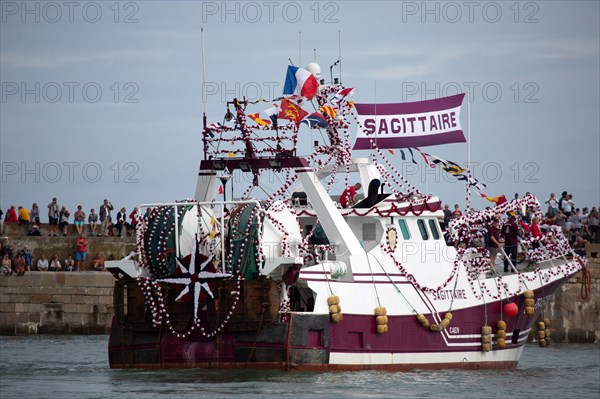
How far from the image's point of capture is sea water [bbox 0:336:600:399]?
122 feet

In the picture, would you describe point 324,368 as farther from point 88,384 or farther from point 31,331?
point 31,331

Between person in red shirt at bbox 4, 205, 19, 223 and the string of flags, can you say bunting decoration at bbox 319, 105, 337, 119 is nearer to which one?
the string of flags

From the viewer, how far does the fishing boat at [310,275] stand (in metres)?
39.2

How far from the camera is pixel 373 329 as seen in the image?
40906 millimetres

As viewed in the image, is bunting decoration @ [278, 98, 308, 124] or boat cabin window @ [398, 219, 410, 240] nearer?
bunting decoration @ [278, 98, 308, 124]

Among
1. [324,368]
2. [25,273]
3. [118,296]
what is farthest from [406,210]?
[25,273]

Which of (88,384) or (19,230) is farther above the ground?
(19,230)

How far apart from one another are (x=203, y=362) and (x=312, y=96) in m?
7.46

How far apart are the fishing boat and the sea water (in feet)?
1.82

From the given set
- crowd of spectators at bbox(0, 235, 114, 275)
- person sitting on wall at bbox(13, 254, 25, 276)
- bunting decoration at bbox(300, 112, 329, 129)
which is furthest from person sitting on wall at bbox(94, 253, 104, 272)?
bunting decoration at bbox(300, 112, 329, 129)

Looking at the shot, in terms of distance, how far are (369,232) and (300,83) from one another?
177 inches

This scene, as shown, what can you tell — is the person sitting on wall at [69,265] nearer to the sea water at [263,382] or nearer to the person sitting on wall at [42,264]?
the person sitting on wall at [42,264]

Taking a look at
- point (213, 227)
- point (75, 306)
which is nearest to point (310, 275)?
point (213, 227)

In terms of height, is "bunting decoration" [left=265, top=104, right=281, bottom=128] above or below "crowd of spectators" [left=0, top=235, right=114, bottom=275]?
above
